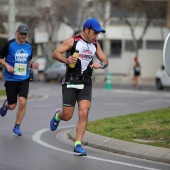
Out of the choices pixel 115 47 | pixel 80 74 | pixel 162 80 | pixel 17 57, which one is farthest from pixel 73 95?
pixel 115 47

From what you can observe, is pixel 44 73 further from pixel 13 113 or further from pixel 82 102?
pixel 82 102

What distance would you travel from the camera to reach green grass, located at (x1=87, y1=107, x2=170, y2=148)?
11492mm

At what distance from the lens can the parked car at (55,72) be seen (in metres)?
→ 41.8

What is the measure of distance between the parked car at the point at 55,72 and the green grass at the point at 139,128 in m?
26.4

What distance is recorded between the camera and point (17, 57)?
12344mm

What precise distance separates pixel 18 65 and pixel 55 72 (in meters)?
29.9

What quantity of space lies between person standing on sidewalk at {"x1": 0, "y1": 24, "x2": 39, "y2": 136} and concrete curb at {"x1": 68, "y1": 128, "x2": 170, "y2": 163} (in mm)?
1341

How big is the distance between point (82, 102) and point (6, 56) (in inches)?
104

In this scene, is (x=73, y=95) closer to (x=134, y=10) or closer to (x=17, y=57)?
(x=17, y=57)

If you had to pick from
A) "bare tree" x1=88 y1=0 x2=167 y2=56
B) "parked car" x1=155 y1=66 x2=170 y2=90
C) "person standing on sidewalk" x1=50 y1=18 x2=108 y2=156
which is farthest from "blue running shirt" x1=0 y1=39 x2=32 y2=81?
"bare tree" x1=88 y1=0 x2=167 y2=56

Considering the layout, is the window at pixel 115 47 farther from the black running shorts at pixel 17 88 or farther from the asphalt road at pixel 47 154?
the black running shorts at pixel 17 88

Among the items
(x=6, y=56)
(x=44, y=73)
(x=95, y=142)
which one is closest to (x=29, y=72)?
(x=6, y=56)

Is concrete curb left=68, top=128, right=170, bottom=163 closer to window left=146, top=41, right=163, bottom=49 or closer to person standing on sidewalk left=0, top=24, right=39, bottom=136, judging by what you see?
person standing on sidewalk left=0, top=24, right=39, bottom=136

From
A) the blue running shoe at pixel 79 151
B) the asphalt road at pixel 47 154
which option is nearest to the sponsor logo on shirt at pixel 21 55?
the asphalt road at pixel 47 154
